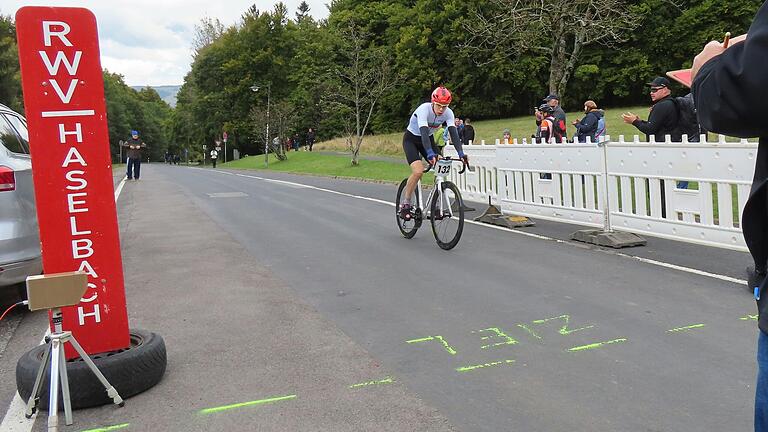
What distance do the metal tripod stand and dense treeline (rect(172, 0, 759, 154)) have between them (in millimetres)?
38641

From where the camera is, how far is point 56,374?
3.10 metres

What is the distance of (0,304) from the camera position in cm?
586

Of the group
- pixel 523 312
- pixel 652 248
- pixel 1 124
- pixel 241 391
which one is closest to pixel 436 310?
pixel 523 312

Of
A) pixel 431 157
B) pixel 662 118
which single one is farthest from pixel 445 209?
pixel 662 118

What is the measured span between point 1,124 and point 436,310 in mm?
4344

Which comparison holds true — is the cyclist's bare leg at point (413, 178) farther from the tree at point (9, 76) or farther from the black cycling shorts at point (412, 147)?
the tree at point (9, 76)

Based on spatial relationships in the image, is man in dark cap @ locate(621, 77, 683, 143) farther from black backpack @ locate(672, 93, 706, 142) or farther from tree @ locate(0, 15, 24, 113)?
tree @ locate(0, 15, 24, 113)

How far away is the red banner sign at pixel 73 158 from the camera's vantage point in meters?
3.52

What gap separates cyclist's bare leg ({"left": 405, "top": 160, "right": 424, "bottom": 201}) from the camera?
866 centimetres

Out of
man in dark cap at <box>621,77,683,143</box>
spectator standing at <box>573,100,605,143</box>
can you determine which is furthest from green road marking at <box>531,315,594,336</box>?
spectator standing at <box>573,100,605,143</box>

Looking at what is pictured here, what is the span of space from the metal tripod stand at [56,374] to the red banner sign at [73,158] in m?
0.39

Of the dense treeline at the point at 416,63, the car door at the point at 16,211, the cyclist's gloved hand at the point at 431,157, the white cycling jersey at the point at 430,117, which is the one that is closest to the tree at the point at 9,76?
the dense treeline at the point at 416,63

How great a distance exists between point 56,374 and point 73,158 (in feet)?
4.14

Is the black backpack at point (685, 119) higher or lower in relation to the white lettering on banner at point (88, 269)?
higher
